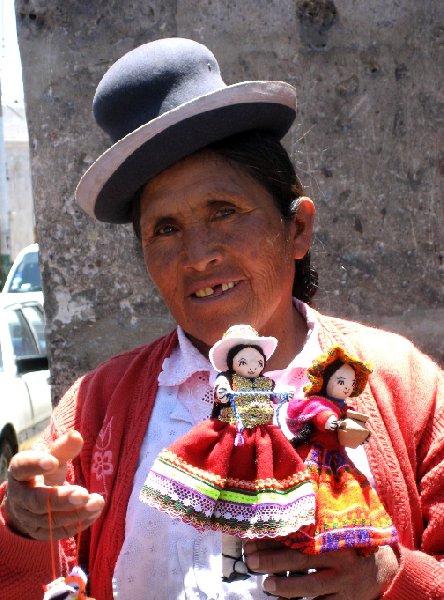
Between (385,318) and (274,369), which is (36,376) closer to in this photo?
(385,318)

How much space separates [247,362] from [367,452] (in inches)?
17.5

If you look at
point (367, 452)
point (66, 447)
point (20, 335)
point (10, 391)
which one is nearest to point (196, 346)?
point (367, 452)

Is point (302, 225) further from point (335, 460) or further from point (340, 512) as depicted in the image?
point (340, 512)

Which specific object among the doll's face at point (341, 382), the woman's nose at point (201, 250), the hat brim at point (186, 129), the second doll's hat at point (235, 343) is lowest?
the doll's face at point (341, 382)

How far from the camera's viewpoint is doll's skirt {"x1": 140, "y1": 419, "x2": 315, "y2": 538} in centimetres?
163

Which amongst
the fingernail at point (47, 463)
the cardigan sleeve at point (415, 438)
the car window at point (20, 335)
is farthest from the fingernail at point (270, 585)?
the car window at point (20, 335)

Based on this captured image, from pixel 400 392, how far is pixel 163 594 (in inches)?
29.0

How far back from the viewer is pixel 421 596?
1.84 metres

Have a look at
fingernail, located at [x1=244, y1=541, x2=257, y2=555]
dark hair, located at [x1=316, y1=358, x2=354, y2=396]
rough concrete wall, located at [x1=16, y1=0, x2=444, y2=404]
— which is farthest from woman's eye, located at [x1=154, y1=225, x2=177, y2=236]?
rough concrete wall, located at [x1=16, y1=0, x2=444, y2=404]

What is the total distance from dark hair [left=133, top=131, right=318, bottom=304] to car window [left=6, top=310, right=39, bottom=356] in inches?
203

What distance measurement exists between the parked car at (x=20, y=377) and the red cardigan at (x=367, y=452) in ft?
13.2

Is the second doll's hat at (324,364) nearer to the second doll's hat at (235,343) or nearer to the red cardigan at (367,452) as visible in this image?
the second doll's hat at (235,343)

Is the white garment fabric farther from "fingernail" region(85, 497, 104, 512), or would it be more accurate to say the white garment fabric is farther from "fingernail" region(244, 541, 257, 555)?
"fingernail" region(85, 497, 104, 512)

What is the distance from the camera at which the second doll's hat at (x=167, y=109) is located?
1965mm
